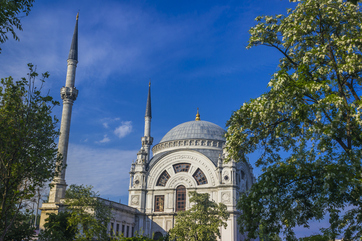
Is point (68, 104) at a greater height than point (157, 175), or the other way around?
point (68, 104)

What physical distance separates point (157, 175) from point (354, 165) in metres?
39.7

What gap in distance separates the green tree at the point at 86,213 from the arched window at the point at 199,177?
1655cm

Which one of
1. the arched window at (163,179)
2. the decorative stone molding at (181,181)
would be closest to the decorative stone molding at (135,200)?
the arched window at (163,179)

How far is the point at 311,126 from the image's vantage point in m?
13.4

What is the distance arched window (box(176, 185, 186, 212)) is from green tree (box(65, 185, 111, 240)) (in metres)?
15.1

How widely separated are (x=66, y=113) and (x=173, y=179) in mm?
16962

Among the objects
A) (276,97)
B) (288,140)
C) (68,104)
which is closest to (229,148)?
(288,140)

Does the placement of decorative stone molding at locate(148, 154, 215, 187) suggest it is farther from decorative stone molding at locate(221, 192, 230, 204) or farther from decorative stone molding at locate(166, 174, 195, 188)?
decorative stone molding at locate(221, 192, 230, 204)

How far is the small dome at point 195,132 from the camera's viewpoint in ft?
174

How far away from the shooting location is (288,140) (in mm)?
14586

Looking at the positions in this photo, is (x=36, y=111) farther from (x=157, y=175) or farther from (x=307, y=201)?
(x=157, y=175)

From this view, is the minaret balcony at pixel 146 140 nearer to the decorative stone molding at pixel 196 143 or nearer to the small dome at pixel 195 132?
the small dome at pixel 195 132

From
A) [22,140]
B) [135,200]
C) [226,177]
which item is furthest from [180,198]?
[22,140]

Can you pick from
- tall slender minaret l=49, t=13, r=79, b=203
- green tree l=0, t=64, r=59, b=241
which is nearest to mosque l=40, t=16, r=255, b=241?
tall slender minaret l=49, t=13, r=79, b=203
